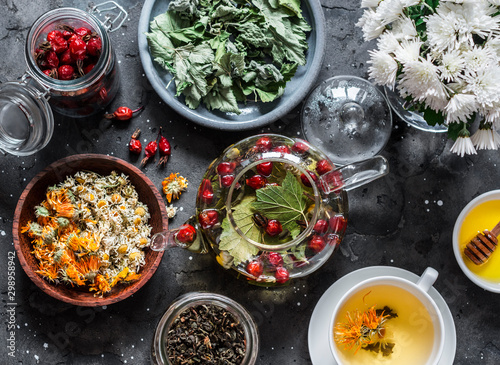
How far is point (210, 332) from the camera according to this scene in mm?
1452

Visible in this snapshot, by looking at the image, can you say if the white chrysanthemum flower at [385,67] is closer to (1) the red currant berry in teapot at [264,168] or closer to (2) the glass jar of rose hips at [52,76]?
(1) the red currant berry in teapot at [264,168]

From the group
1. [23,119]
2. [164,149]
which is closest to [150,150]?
[164,149]

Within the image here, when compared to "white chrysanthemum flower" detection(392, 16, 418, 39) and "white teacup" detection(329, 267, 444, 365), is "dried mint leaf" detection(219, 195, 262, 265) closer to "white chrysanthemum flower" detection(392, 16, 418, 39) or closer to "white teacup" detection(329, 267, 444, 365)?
"white teacup" detection(329, 267, 444, 365)

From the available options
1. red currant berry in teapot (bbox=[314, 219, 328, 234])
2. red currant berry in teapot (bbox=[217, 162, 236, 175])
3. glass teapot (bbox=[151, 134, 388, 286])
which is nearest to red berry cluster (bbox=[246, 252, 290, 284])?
glass teapot (bbox=[151, 134, 388, 286])

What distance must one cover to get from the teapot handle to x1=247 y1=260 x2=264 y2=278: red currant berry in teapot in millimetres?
252

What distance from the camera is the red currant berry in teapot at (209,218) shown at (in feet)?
4.26

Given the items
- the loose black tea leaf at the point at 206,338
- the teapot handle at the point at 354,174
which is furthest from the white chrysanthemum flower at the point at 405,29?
the loose black tea leaf at the point at 206,338

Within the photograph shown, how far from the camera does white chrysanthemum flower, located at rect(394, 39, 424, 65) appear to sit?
1132mm

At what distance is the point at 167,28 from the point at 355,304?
95 cm

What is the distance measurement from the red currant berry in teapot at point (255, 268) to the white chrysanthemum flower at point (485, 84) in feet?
2.11

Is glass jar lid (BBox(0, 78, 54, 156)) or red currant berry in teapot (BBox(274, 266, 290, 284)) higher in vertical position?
glass jar lid (BBox(0, 78, 54, 156))

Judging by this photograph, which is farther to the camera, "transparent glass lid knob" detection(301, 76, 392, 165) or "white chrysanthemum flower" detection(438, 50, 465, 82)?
"transparent glass lid knob" detection(301, 76, 392, 165)

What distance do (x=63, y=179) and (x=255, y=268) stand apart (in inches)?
24.9

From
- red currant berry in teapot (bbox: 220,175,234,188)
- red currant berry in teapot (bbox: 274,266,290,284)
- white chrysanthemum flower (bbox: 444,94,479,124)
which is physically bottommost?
red currant berry in teapot (bbox: 274,266,290,284)
